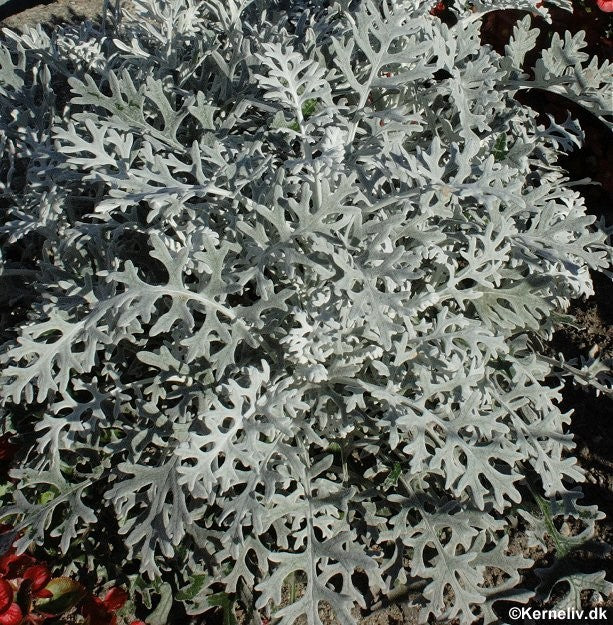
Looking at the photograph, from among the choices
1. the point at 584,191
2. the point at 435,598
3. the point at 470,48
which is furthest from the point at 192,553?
the point at 584,191

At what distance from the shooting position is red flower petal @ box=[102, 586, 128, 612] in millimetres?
2344

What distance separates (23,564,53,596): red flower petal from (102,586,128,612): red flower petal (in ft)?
0.69

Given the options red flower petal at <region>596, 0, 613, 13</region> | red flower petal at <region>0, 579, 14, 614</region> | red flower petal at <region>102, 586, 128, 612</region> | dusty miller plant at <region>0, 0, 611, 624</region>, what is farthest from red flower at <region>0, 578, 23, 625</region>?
red flower petal at <region>596, 0, 613, 13</region>

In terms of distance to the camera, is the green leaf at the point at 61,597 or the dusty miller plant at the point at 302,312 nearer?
the dusty miller plant at the point at 302,312

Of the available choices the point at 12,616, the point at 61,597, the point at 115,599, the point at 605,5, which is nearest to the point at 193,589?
the point at 115,599

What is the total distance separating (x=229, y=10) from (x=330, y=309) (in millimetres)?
1400

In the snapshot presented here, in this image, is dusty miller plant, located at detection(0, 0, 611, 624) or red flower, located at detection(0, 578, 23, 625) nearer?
dusty miller plant, located at detection(0, 0, 611, 624)

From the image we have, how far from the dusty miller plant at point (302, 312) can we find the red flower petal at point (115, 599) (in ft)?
0.49

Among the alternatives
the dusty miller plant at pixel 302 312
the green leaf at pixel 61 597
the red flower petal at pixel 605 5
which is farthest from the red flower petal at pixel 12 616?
the red flower petal at pixel 605 5

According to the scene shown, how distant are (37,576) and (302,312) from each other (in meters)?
1.27

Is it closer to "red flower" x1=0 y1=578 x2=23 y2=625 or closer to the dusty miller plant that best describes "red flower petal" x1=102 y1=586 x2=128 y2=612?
the dusty miller plant

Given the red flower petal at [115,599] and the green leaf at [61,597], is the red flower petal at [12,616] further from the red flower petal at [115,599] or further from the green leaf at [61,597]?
the red flower petal at [115,599]

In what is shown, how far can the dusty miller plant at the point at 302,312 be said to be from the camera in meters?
2.07

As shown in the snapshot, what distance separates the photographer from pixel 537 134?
2746mm
